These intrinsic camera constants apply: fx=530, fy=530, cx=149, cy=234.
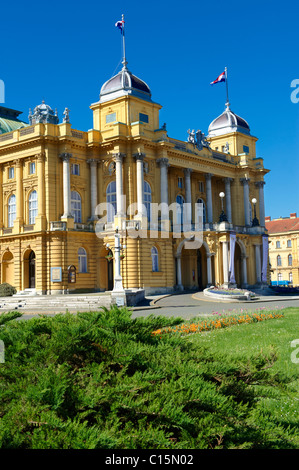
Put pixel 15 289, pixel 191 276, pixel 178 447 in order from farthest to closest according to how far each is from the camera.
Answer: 1. pixel 191 276
2. pixel 15 289
3. pixel 178 447

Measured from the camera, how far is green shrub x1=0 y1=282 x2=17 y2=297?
44.7m

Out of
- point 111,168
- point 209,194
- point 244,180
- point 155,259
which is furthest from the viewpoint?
point 244,180

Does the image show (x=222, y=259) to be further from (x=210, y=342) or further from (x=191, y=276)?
(x=210, y=342)

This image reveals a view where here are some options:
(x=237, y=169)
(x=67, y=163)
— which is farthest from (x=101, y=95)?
(x=237, y=169)

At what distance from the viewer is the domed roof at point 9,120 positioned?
5472cm

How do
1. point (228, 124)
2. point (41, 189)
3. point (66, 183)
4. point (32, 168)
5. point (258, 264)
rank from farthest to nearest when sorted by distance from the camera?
point (228, 124) → point (258, 264) → point (32, 168) → point (66, 183) → point (41, 189)

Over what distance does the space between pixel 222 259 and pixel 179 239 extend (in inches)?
217

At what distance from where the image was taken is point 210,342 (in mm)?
14781

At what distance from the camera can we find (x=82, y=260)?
156 feet

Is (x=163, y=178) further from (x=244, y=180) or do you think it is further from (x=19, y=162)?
(x=244, y=180)

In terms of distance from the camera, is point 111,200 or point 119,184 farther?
point 111,200

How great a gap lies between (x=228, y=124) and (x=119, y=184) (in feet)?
77.0

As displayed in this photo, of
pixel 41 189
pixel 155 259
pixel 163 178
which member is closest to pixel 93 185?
pixel 41 189

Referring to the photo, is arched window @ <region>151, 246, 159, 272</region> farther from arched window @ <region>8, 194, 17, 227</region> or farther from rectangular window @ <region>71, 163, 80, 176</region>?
arched window @ <region>8, 194, 17, 227</region>
